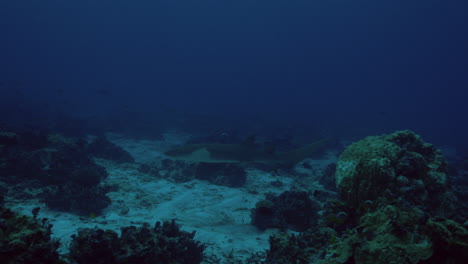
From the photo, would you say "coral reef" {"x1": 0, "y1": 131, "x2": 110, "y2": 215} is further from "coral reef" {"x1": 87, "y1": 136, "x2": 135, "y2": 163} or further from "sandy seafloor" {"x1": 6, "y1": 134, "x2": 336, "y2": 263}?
"coral reef" {"x1": 87, "y1": 136, "x2": 135, "y2": 163}

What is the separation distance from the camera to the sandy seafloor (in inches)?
206

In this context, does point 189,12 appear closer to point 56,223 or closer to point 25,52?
point 25,52

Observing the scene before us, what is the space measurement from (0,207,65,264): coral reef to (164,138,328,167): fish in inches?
262

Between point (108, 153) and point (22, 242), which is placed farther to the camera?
point (108, 153)

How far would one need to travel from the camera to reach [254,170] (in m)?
12.0

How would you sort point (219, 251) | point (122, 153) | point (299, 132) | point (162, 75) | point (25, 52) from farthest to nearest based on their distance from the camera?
point (25, 52) → point (162, 75) → point (299, 132) → point (122, 153) → point (219, 251)

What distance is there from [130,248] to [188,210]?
3.66 meters

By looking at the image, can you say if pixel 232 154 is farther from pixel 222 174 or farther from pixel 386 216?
pixel 386 216

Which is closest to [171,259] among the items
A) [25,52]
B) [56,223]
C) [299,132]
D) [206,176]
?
[56,223]

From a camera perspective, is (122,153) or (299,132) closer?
(122,153)

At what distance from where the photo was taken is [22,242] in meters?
2.13

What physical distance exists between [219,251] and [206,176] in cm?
525

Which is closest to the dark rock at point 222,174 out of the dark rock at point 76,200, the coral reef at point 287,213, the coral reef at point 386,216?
the coral reef at point 287,213

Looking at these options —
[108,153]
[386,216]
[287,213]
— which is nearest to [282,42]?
[108,153]
